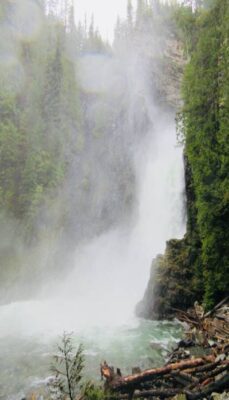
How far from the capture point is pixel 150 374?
6.21 metres

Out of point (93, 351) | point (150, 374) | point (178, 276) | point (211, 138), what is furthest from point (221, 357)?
point (178, 276)

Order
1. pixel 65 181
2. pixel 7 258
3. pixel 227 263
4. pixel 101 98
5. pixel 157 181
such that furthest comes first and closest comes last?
pixel 101 98 → pixel 65 181 → pixel 7 258 → pixel 157 181 → pixel 227 263

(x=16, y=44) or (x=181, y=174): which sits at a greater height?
(x=16, y=44)

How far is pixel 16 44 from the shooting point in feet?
166

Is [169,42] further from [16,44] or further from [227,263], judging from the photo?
[227,263]

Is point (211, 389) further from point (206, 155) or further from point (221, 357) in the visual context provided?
point (206, 155)

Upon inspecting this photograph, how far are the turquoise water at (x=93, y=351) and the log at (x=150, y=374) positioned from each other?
543cm

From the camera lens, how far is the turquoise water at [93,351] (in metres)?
11.8

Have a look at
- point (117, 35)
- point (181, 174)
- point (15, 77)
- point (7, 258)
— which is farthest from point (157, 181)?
point (117, 35)

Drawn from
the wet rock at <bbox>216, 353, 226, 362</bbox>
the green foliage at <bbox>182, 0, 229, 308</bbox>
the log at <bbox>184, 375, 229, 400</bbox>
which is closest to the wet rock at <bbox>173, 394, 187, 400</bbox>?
the log at <bbox>184, 375, 229, 400</bbox>

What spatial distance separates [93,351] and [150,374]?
28.2 feet

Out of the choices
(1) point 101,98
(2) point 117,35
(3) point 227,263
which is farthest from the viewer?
(2) point 117,35

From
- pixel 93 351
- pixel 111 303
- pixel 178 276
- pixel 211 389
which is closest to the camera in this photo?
pixel 211 389

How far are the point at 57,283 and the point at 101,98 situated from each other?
23512 millimetres
